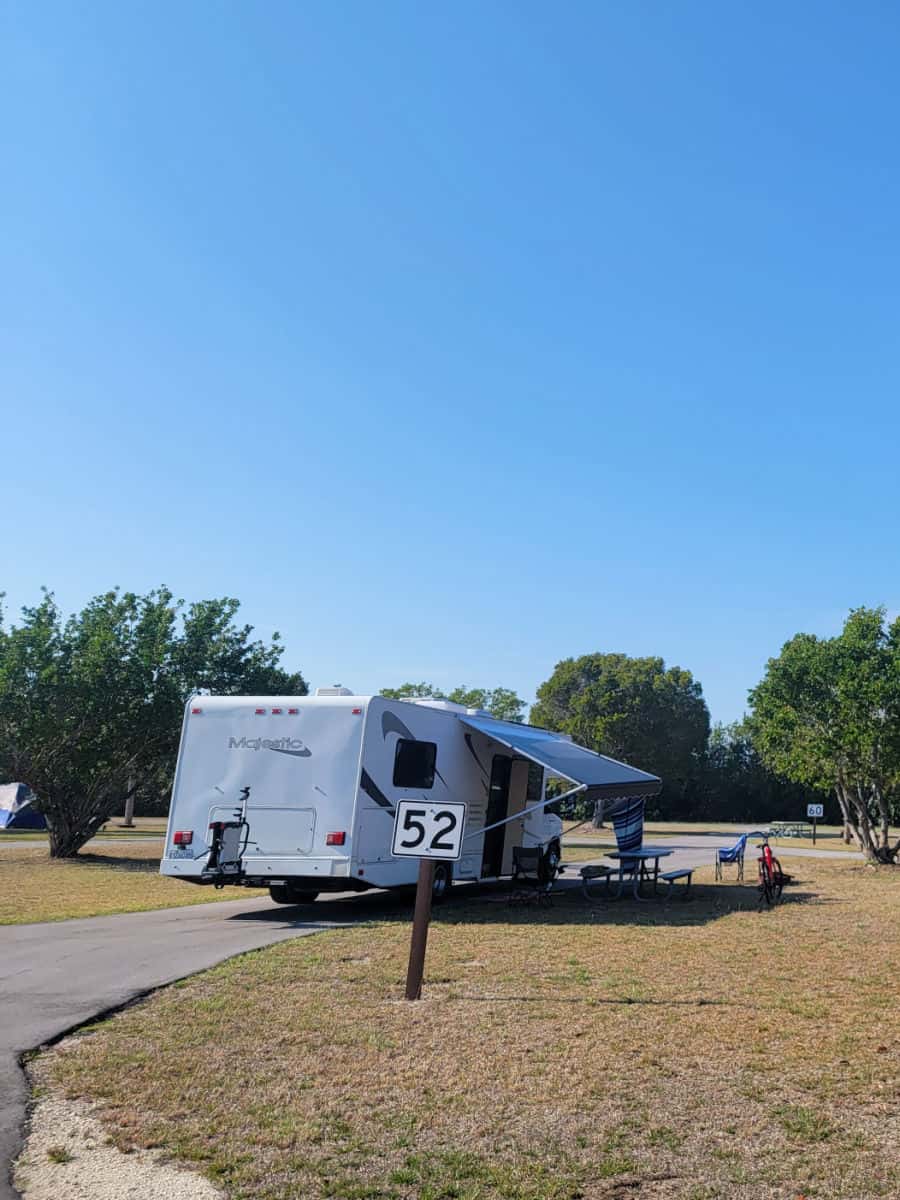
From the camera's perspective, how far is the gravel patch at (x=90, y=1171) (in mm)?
4219

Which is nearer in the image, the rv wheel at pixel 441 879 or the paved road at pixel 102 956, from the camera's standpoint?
the paved road at pixel 102 956

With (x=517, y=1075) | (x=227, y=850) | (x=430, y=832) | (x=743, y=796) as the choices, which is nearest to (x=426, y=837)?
(x=430, y=832)

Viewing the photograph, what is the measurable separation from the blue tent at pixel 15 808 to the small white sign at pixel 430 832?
3674 cm

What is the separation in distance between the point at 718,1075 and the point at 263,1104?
2546 millimetres

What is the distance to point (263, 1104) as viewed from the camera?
5285 mm

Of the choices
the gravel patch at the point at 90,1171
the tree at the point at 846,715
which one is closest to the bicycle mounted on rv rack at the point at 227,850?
the gravel patch at the point at 90,1171

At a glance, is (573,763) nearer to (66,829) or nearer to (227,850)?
(227,850)

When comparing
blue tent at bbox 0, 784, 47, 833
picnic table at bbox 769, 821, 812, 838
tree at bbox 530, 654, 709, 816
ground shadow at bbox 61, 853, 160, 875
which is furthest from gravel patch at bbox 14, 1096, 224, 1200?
tree at bbox 530, 654, 709, 816

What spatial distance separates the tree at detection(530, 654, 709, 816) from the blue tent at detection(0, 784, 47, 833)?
27780 millimetres

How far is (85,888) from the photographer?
18.4 meters

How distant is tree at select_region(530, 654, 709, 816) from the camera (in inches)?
2233

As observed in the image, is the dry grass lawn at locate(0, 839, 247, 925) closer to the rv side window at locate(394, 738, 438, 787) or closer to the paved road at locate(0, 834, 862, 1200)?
the paved road at locate(0, 834, 862, 1200)

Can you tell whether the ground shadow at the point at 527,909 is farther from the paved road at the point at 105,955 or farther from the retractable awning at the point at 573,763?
the retractable awning at the point at 573,763

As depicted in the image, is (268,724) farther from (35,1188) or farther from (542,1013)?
(35,1188)
